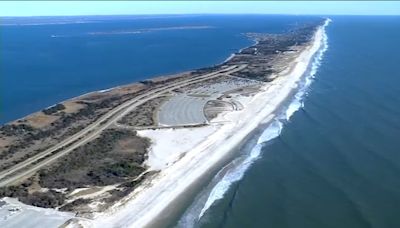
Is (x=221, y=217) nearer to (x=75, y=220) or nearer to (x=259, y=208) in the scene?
(x=259, y=208)

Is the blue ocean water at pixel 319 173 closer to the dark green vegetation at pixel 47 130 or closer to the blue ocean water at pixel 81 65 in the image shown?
the dark green vegetation at pixel 47 130

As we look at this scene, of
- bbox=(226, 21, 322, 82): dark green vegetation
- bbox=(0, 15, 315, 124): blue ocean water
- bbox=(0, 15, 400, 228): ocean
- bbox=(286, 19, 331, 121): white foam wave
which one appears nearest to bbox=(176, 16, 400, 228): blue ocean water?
bbox=(0, 15, 400, 228): ocean

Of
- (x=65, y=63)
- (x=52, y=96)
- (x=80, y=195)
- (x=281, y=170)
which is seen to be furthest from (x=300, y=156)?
(x=65, y=63)

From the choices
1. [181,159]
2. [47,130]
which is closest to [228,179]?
[181,159]

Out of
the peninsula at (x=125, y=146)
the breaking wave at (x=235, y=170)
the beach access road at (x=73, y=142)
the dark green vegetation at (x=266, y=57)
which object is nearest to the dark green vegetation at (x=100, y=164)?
the peninsula at (x=125, y=146)

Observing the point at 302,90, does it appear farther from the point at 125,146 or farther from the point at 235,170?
the point at 125,146

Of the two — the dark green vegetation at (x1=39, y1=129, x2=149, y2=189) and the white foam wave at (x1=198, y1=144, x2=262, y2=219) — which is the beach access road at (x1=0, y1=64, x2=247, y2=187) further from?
the white foam wave at (x1=198, y1=144, x2=262, y2=219)
